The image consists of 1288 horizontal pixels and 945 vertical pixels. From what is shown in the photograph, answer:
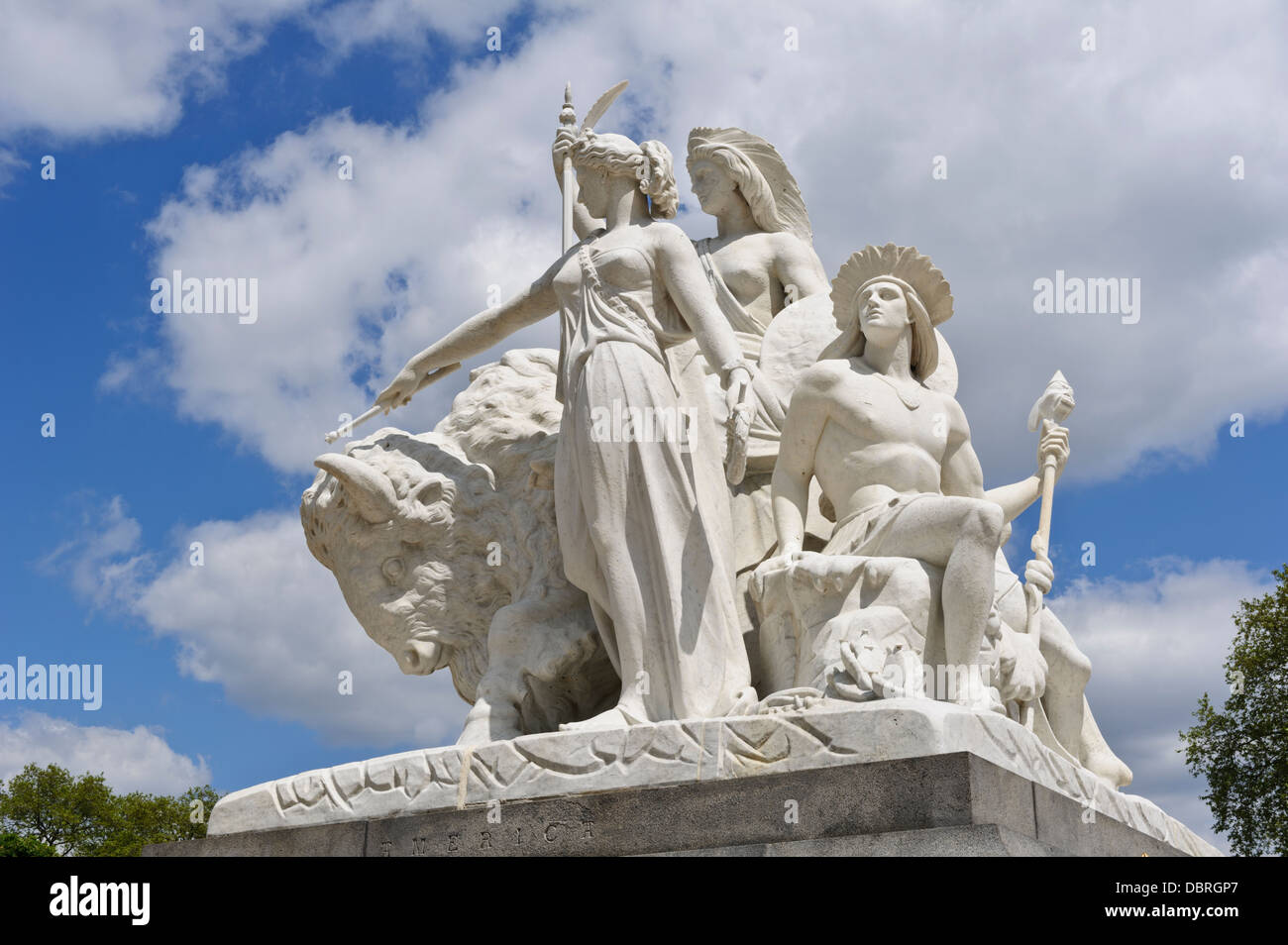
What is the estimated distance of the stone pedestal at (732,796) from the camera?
18.1ft

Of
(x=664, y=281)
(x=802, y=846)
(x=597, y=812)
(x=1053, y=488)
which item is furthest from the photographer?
(x=1053, y=488)

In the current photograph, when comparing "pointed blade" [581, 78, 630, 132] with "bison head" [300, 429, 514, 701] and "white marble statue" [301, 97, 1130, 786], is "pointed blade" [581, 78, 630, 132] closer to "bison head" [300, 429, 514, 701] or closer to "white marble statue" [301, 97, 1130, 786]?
"white marble statue" [301, 97, 1130, 786]

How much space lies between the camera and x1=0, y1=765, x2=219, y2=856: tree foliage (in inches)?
1231

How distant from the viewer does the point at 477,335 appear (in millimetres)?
8508

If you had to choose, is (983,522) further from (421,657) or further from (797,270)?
(421,657)

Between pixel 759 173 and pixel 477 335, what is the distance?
2305 mm

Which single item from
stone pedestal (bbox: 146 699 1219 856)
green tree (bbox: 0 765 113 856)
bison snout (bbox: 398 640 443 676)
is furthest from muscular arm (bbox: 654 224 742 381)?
green tree (bbox: 0 765 113 856)

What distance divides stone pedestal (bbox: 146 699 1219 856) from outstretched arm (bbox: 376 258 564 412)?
8.31 ft

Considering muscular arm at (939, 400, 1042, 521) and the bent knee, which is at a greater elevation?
muscular arm at (939, 400, 1042, 521)

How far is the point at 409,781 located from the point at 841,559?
2.31 metres

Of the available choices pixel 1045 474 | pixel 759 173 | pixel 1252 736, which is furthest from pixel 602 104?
pixel 1252 736

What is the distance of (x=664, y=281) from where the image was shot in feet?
24.6
